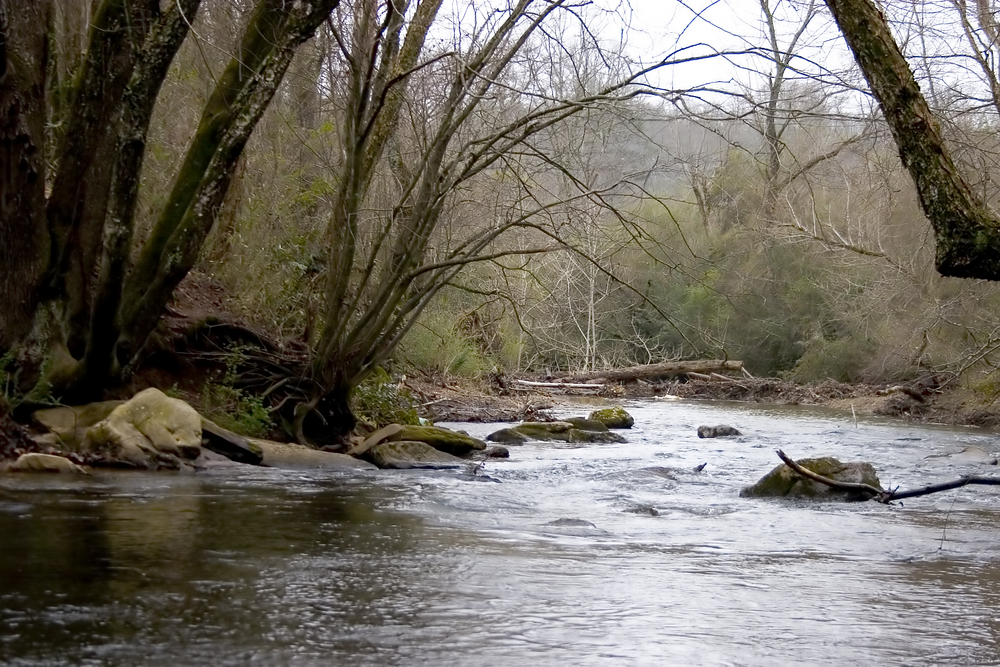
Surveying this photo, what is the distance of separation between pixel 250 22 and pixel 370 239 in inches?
136

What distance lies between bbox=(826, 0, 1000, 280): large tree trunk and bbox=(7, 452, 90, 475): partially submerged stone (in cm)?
653

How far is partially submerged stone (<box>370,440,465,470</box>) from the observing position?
1117 centimetres

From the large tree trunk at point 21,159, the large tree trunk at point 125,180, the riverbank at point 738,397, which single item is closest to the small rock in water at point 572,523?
the large tree trunk at point 125,180

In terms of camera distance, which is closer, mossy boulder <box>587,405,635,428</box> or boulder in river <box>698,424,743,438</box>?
boulder in river <box>698,424,743,438</box>

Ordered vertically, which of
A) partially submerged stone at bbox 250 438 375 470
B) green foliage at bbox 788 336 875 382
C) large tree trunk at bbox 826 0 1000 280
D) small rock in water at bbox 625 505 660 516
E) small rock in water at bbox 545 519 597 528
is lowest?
small rock in water at bbox 625 505 660 516

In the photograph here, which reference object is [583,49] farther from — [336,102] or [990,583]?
[990,583]

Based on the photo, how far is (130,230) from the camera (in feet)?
32.0

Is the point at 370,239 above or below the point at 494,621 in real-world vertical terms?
above

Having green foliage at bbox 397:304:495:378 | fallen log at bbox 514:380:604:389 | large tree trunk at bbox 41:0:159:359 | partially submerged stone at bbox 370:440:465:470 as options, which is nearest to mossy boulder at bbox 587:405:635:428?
green foliage at bbox 397:304:495:378

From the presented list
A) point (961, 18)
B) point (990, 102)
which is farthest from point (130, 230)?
point (961, 18)

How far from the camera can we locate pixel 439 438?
12.5 metres

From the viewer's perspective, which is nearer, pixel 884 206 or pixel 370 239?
pixel 370 239

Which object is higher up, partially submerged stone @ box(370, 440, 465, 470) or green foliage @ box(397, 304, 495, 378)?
green foliage @ box(397, 304, 495, 378)

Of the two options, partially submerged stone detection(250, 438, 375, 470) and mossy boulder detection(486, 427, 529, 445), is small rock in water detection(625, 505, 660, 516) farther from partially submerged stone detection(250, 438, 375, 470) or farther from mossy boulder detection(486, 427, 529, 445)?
mossy boulder detection(486, 427, 529, 445)
